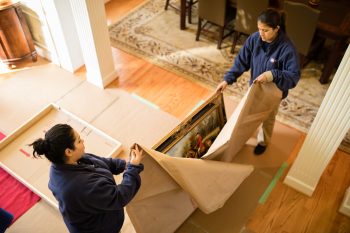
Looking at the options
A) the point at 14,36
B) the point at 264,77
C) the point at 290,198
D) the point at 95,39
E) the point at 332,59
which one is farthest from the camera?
the point at 14,36

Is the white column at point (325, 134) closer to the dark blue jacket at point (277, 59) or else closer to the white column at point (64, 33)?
the dark blue jacket at point (277, 59)

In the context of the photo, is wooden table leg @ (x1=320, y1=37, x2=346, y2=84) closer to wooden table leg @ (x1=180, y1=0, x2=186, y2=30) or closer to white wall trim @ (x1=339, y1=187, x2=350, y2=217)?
white wall trim @ (x1=339, y1=187, x2=350, y2=217)

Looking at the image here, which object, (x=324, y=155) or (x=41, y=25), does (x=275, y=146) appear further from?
(x=41, y=25)

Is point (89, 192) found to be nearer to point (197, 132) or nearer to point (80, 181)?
point (80, 181)

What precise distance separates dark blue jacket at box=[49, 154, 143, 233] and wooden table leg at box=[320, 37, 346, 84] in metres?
2.50

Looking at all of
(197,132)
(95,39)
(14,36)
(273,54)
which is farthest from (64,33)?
(273,54)

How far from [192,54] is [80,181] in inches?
106

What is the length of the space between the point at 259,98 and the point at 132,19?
2.71m

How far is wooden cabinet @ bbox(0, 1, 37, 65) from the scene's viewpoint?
3.34m

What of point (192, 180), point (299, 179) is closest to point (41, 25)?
point (192, 180)

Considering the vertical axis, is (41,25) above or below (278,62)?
below

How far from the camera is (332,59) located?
333cm

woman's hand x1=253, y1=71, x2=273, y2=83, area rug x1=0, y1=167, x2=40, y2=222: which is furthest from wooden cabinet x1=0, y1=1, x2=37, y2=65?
woman's hand x1=253, y1=71, x2=273, y2=83

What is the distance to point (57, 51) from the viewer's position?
3617 millimetres
